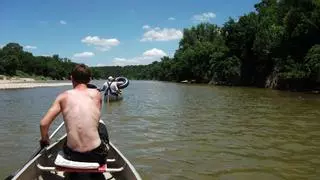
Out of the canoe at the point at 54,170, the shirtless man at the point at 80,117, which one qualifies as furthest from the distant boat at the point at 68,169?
the shirtless man at the point at 80,117

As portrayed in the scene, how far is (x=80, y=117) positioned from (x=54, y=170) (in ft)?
4.71

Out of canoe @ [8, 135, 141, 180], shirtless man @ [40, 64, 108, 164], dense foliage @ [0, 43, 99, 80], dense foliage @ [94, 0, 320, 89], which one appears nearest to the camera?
shirtless man @ [40, 64, 108, 164]

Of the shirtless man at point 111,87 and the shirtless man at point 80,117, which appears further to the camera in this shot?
the shirtless man at point 111,87

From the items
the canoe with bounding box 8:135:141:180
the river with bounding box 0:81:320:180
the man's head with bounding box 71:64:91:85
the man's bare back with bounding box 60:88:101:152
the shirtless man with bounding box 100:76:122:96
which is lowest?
the river with bounding box 0:81:320:180

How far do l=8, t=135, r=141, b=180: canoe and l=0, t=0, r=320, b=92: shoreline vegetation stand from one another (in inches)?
1542

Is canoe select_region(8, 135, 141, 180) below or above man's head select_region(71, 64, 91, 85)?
below

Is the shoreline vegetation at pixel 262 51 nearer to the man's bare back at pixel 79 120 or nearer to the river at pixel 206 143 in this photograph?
the river at pixel 206 143

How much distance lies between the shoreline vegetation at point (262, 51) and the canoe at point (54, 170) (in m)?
39.2

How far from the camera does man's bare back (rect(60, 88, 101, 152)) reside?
19.2 ft

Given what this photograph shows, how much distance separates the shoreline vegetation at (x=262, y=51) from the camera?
48156 mm

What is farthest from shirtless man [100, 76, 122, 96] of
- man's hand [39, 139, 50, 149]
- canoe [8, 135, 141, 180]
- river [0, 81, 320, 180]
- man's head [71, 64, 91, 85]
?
man's head [71, 64, 91, 85]

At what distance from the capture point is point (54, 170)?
269 inches

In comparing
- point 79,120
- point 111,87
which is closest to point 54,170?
point 79,120

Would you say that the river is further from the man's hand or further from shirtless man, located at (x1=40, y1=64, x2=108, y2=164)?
shirtless man, located at (x1=40, y1=64, x2=108, y2=164)
